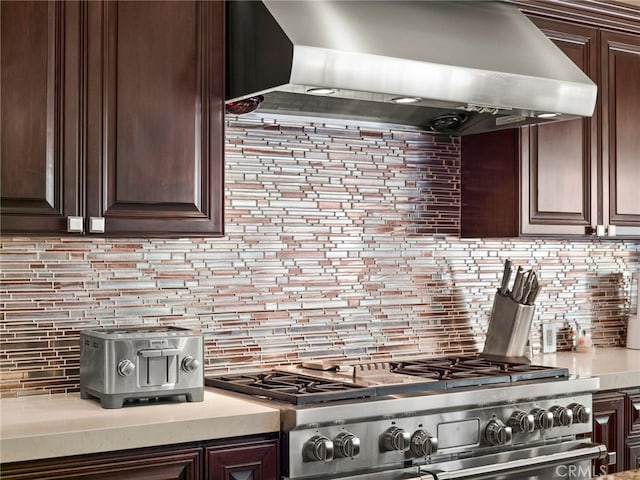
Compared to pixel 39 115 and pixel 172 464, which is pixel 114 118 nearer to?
pixel 39 115

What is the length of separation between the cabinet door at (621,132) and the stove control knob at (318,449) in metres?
1.84

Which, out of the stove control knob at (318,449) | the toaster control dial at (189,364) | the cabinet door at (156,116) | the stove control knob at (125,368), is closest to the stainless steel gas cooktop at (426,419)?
the stove control knob at (318,449)

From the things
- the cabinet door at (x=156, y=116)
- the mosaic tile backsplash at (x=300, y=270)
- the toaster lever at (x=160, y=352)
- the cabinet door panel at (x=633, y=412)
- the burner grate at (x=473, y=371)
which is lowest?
the cabinet door panel at (x=633, y=412)

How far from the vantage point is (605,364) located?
12.1ft

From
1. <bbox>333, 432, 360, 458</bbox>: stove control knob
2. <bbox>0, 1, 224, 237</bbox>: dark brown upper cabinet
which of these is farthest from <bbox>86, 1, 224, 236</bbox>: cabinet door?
<bbox>333, 432, 360, 458</bbox>: stove control knob

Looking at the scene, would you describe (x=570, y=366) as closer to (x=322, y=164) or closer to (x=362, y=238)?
(x=362, y=238)

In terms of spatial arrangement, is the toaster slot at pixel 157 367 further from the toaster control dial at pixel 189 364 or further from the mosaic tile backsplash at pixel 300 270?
the mosaic tile backsplash at pixel 300 270

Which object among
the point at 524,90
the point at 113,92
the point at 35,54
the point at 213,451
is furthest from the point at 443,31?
the point at 213,451

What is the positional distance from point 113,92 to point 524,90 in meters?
1.38

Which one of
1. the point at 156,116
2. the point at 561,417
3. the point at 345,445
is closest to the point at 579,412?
the point at 561,417

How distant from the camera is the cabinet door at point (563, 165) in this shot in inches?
141

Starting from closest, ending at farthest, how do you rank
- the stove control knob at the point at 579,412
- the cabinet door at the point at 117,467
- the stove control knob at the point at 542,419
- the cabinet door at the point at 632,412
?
the cabinet door at the point at 117,467
the stove control knob at the point at 542,419
the stove control knob at the point at 579,412
the cabinet door at the point at 632,412

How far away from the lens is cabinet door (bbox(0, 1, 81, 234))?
250 cm

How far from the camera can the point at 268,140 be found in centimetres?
334
